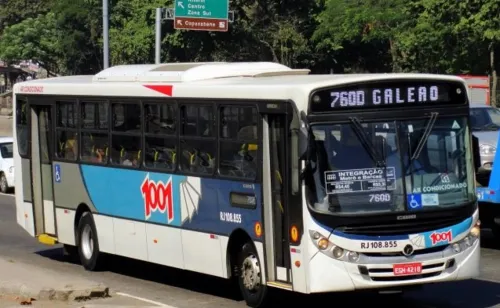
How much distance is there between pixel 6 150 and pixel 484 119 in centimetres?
1457

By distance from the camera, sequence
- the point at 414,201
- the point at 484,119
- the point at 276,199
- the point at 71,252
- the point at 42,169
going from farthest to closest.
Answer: the point at 484,119 → the point at 71,252 → the point at 42,169 → the point at 276,199 → the point at 414,201

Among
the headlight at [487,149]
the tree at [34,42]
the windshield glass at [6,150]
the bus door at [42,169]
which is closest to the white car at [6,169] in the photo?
the windshield glass at [6,150]

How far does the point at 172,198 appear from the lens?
13273 millimetres

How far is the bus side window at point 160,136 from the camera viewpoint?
1327 cm

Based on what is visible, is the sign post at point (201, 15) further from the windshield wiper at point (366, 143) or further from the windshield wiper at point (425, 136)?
the windshield wiper at point (366, 143)

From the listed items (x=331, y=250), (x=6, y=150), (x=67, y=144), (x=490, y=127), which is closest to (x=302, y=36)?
(x=6, y=150)

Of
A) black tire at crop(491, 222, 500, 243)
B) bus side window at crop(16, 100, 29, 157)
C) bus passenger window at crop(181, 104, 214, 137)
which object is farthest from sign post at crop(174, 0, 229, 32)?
bus passenger window at crop(181, 104, 214, 137)

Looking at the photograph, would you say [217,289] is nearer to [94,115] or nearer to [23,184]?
[94,115]

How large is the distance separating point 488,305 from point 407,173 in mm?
2057

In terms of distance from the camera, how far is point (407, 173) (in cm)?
1076

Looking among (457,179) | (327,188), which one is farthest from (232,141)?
(457,179)

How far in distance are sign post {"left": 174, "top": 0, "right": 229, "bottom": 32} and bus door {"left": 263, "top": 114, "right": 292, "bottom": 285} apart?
75.0 ft

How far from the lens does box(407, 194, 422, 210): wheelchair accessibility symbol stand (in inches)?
422

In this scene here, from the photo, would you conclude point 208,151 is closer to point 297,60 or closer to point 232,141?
point 232,141
